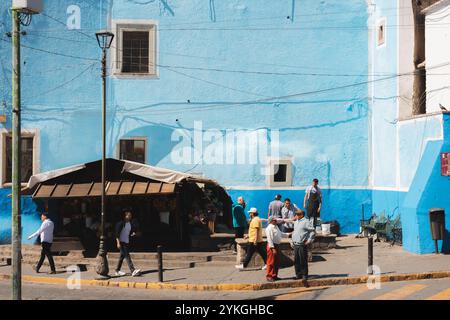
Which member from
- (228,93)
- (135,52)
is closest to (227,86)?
(228,93)

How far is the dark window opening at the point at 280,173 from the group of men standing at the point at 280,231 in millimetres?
1425

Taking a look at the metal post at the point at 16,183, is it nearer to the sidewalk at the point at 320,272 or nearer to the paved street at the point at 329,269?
the sidewalk at the point at 320,272

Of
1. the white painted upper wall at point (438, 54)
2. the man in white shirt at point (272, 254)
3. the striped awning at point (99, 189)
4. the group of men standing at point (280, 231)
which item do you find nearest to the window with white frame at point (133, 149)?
the striped awning at point (99, 189)

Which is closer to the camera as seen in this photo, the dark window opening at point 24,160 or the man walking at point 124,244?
the man walking at point 124,244

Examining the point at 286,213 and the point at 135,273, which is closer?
the point at 135,273

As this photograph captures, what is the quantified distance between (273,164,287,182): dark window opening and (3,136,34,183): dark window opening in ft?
28.5

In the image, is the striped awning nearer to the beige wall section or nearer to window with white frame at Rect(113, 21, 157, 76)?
window with white frame at Rect(113, 21, 157, 76)

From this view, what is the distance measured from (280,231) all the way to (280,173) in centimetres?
570

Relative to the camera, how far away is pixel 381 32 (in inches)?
1022

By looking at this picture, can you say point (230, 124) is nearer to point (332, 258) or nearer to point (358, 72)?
point (358, 72)

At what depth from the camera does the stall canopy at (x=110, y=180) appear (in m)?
21.3

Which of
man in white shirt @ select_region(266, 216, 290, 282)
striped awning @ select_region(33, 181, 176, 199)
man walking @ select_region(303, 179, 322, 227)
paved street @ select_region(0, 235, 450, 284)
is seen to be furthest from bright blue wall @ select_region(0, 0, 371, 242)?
man in white shirt @ select_region(266, 216, 290, 282)

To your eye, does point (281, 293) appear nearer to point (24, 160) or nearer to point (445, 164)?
point (445, 164)
